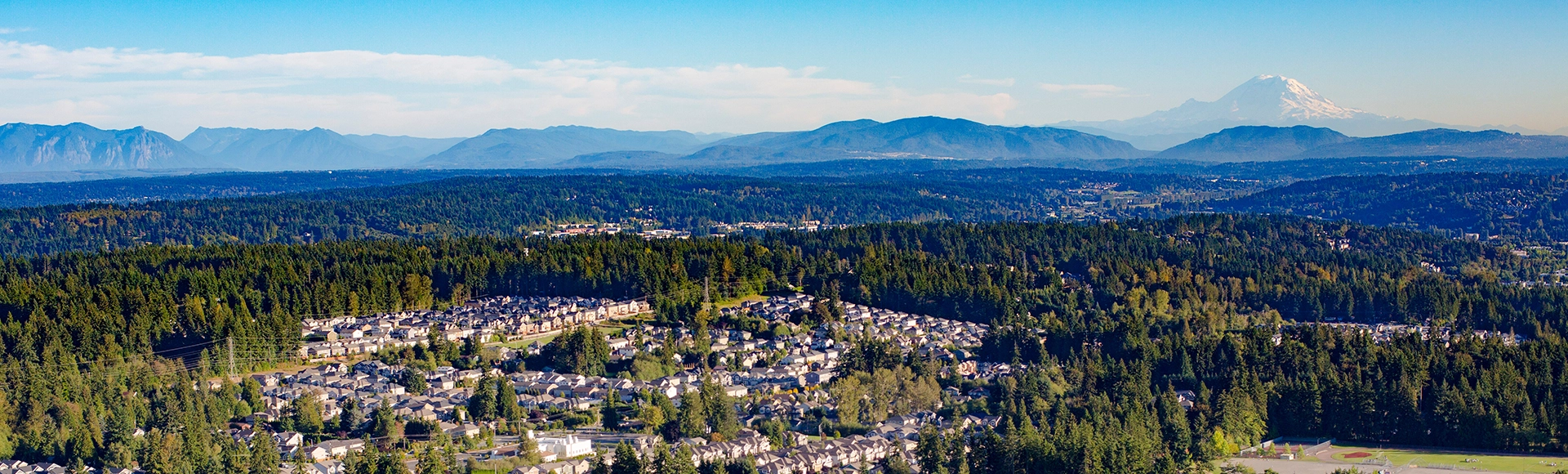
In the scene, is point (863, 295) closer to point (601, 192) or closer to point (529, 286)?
point (529, 286)

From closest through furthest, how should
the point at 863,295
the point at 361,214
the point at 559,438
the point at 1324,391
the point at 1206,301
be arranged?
1. the point at 559,438
2. the point at 1324,391
3. the point at 863,295
4. the point at 1206,301
5. the point at 361,214

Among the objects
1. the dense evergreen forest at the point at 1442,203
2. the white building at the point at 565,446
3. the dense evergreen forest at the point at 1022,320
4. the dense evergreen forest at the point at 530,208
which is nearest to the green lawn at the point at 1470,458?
the dense evergreen forest at the point at 1022,320

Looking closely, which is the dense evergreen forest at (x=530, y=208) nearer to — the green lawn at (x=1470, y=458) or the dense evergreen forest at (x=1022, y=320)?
the dense evergreen forest at (x=1022, y=320)

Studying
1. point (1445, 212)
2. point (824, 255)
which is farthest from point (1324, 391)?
point (1445, 212)

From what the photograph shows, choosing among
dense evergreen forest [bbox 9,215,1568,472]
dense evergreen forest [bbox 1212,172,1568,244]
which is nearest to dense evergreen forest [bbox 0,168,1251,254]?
dense evergreen forest [bbox 1212,172,1568,244]

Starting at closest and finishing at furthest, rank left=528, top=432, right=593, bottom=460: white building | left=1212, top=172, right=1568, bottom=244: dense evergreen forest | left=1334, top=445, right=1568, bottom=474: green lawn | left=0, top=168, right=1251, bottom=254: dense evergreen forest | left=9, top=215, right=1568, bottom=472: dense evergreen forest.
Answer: left=1334, top=445, right=1568, bottom=474: green lawn
left=528, top=432, right=593, bottom=460: white building
left=9, top=215, right=1568, bottom=472: dense evergreen forest
left=0, top=168, right=1251, bottom=254: dense evergreen forest
left=1212, top=172, right=1568, bottom=244: dense evergreen forest

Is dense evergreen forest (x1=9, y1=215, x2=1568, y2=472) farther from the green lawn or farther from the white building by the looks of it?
the white building
